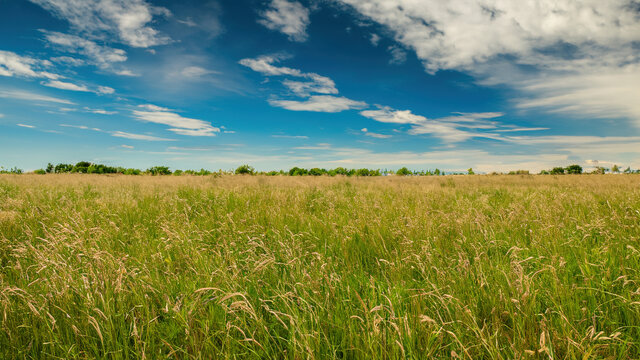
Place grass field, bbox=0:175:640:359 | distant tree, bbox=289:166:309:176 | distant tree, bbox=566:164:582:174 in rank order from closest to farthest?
grass field, bbox=0:175:640:359 → distant tree, bbox=566:164:582:174 → distant tree, bbox=289:166:309:176

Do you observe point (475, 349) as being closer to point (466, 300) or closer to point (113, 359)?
point (466, 300)

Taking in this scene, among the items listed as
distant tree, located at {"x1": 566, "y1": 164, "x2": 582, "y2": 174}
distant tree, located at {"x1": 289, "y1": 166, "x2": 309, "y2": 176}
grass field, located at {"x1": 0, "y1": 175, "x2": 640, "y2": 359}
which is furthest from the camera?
distant tree, located at {"x1": 289, "y1": 166, "x2": 309, "y2": 176}

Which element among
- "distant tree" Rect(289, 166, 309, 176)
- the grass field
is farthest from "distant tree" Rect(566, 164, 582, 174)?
the grass field

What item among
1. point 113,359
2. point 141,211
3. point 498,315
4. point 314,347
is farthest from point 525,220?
point 141,211

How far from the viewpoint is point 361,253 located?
11.4 feet

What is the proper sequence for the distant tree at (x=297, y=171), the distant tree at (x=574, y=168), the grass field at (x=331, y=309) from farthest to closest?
the distant tree at (x=297, y=171) → the distant tree at (x=574, y=168) → the grass field at (x=331, y=309)

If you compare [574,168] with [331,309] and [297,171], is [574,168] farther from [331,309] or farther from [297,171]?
[331,309]

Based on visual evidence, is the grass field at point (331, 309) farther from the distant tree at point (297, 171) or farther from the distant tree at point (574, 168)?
the distant tree at point (574, 168)

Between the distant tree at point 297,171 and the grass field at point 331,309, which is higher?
the distant tree at point 297,171

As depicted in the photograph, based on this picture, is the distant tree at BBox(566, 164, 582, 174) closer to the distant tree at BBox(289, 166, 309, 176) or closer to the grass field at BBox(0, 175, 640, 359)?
the distant tree at BBox(289, 166, 309, 176)

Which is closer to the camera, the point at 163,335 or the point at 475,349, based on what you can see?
the point at 475,349

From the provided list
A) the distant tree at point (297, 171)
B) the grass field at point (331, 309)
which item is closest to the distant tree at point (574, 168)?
the distant tree at point (297, 171)

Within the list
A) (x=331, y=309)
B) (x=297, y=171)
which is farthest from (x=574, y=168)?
(x=331, y=309)

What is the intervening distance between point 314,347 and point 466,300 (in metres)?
1.25
